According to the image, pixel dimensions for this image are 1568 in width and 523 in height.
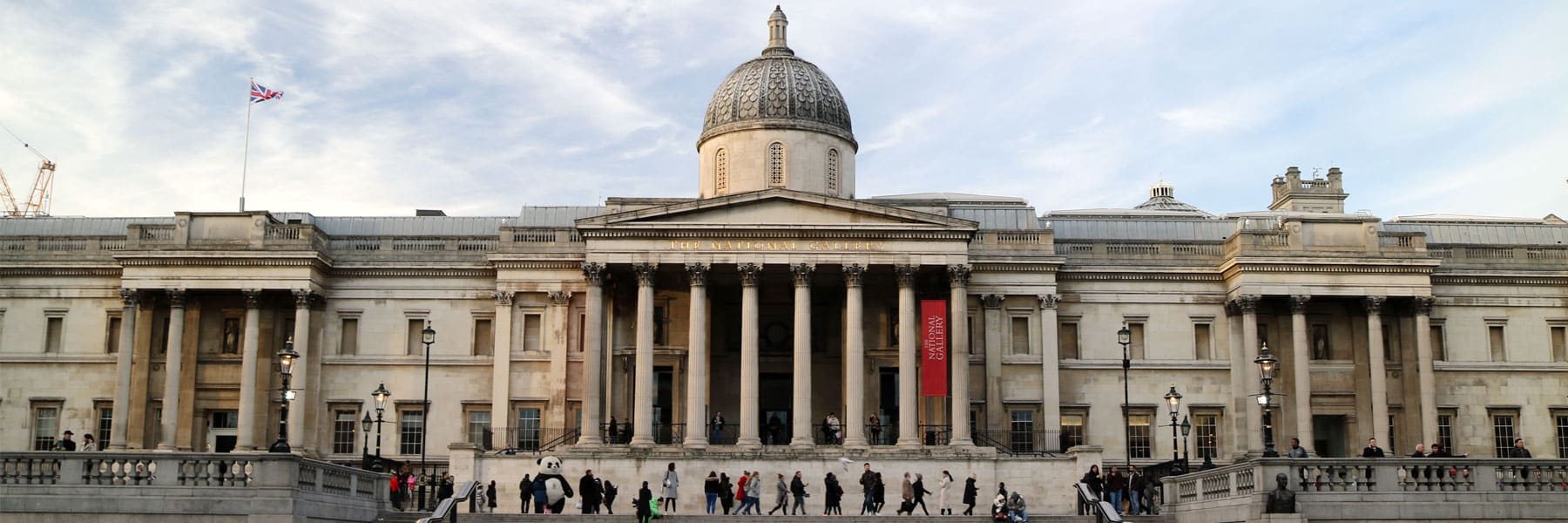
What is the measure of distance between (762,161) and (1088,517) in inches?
758

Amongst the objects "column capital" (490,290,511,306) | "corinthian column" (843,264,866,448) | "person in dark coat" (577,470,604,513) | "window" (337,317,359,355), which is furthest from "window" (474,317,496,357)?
"person in dark coat" (577,470,604,513)

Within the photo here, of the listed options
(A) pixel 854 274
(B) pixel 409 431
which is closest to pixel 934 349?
(A) pixel 854 274

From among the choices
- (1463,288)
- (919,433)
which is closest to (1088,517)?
(919,433)

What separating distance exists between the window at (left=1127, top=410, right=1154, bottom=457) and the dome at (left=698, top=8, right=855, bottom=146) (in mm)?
13582

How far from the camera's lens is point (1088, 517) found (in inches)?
1544

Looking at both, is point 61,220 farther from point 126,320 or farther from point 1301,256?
point 1301,256

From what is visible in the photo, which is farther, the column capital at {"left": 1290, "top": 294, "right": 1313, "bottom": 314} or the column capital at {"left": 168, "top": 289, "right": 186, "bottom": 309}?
the column capital at {"left": 1290, "top": 294, "right": 1313, "bottom": 314}

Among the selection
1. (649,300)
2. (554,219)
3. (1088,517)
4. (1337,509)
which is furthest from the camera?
(554,219)

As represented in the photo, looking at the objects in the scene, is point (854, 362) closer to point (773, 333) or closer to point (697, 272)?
point (697, 272)

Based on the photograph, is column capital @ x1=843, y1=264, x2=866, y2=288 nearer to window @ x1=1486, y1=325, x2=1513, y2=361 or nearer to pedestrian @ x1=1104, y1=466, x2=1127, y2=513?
pedestrian @ x1=1104, y1=466, x2=1127, y2=513

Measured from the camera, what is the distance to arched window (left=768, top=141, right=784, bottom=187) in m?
53.8

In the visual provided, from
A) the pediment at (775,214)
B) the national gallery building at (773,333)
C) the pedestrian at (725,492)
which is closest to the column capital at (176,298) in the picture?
the national gallery building at (773,333)

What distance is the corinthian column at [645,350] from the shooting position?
49094mm

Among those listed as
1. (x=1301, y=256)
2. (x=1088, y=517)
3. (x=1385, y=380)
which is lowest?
(x=1088, y=517)
